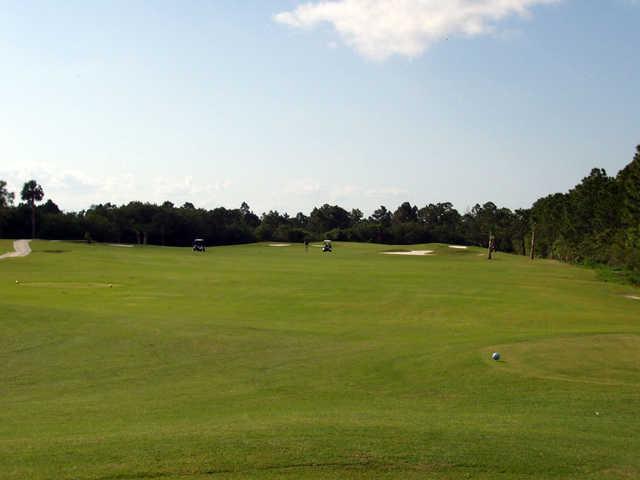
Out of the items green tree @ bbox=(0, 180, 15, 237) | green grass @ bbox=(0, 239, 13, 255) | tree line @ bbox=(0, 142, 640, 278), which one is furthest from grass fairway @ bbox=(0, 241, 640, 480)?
green tree @ bbox=(0, 180, 15, 237)

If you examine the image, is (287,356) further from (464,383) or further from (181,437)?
(181,437)

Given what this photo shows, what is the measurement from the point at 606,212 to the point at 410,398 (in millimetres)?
65606

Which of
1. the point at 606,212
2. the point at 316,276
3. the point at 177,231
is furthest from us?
the point at 177,231

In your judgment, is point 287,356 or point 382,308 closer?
point 287,356

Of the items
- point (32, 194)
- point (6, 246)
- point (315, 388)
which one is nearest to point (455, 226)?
point (32, 194)

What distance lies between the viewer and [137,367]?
17766mm

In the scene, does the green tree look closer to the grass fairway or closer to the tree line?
the tree line

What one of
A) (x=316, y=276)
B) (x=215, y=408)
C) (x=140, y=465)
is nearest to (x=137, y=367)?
(x=215, y=408)

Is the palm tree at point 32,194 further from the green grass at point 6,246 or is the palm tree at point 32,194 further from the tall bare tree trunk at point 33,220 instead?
the green grass at point 6,246

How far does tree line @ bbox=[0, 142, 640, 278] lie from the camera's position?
6731 cm

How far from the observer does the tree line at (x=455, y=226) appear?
67.3m

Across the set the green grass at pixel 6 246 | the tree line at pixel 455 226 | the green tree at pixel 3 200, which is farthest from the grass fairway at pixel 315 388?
the green tree at pixel 3 200

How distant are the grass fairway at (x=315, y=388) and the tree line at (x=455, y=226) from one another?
3412 cm

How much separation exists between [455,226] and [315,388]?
16768cm
